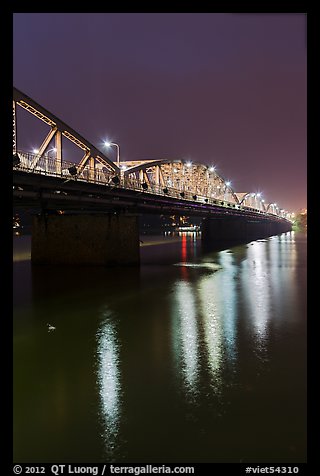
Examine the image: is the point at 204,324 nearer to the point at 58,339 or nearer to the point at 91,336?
the point at 91,336

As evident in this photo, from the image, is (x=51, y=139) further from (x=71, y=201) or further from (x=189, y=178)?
(x=189, y=178)

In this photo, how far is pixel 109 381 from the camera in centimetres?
959

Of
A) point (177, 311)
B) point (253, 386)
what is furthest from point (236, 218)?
point (253, 386)

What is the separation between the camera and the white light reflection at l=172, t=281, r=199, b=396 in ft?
32.6

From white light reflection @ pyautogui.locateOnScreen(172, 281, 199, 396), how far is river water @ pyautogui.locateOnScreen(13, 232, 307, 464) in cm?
4

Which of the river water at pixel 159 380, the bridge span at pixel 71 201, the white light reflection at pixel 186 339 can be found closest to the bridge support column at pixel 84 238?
the bridge span at pixel 71 201

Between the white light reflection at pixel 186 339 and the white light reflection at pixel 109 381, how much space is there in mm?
1738

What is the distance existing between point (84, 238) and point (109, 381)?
84.2 feet

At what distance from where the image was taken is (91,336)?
1377 centimetres

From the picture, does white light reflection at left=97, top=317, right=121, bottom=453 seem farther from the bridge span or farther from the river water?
the bridge span

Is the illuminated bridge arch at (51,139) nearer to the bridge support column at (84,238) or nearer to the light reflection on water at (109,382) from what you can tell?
the bridge support column at (84,238)

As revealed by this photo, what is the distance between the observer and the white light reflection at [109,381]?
7.34 m

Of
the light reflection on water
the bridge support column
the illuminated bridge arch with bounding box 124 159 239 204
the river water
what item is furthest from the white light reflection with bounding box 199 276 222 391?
the illuminated bridge arch with bounding box 124 159 239 204
